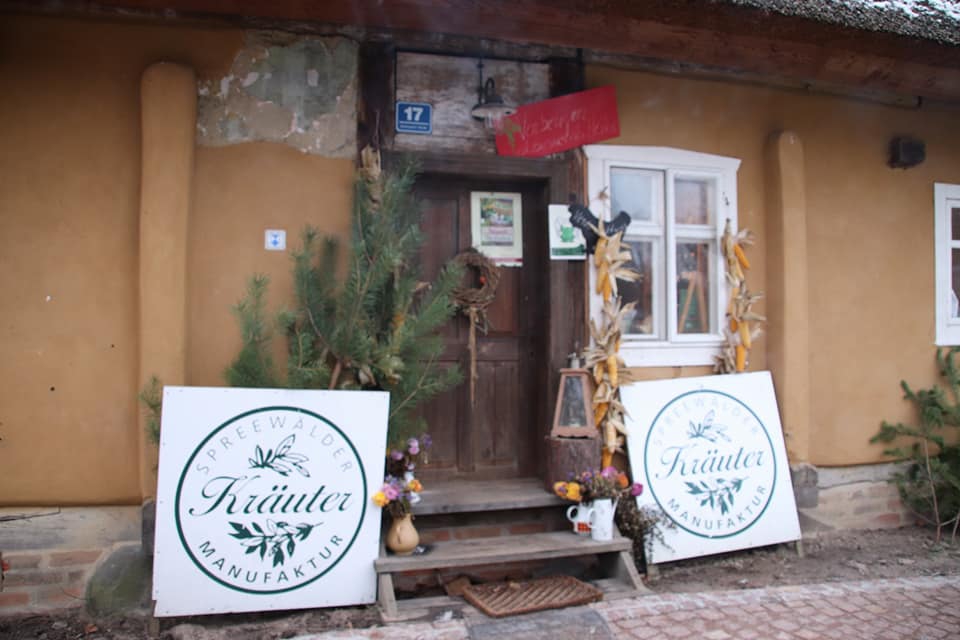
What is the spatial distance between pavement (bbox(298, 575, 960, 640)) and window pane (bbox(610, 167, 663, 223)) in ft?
8.41

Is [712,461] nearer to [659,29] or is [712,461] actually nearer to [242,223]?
[659,29]

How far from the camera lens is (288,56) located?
4457 mm

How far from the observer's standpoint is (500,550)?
4.19 m

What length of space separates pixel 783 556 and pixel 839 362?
5.16ft

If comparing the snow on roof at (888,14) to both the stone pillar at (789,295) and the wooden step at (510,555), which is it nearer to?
the stone pillar at (789,295)

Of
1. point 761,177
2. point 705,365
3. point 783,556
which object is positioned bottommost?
point 783,556

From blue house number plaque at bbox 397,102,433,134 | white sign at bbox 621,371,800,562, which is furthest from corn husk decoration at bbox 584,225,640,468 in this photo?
blue house number plaque at bbox 397,102,433,134

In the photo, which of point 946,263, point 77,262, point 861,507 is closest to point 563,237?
point 77,262

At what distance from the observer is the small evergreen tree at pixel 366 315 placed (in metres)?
4.03

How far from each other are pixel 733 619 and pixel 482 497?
1.60 metres

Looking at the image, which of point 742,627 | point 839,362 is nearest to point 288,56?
point 742,627

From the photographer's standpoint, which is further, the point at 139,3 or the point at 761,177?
the point at 761,177

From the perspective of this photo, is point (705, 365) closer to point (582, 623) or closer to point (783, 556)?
point (783, 556)

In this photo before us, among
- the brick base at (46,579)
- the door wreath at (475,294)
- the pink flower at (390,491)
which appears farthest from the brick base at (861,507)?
the brick base at (46,579)
